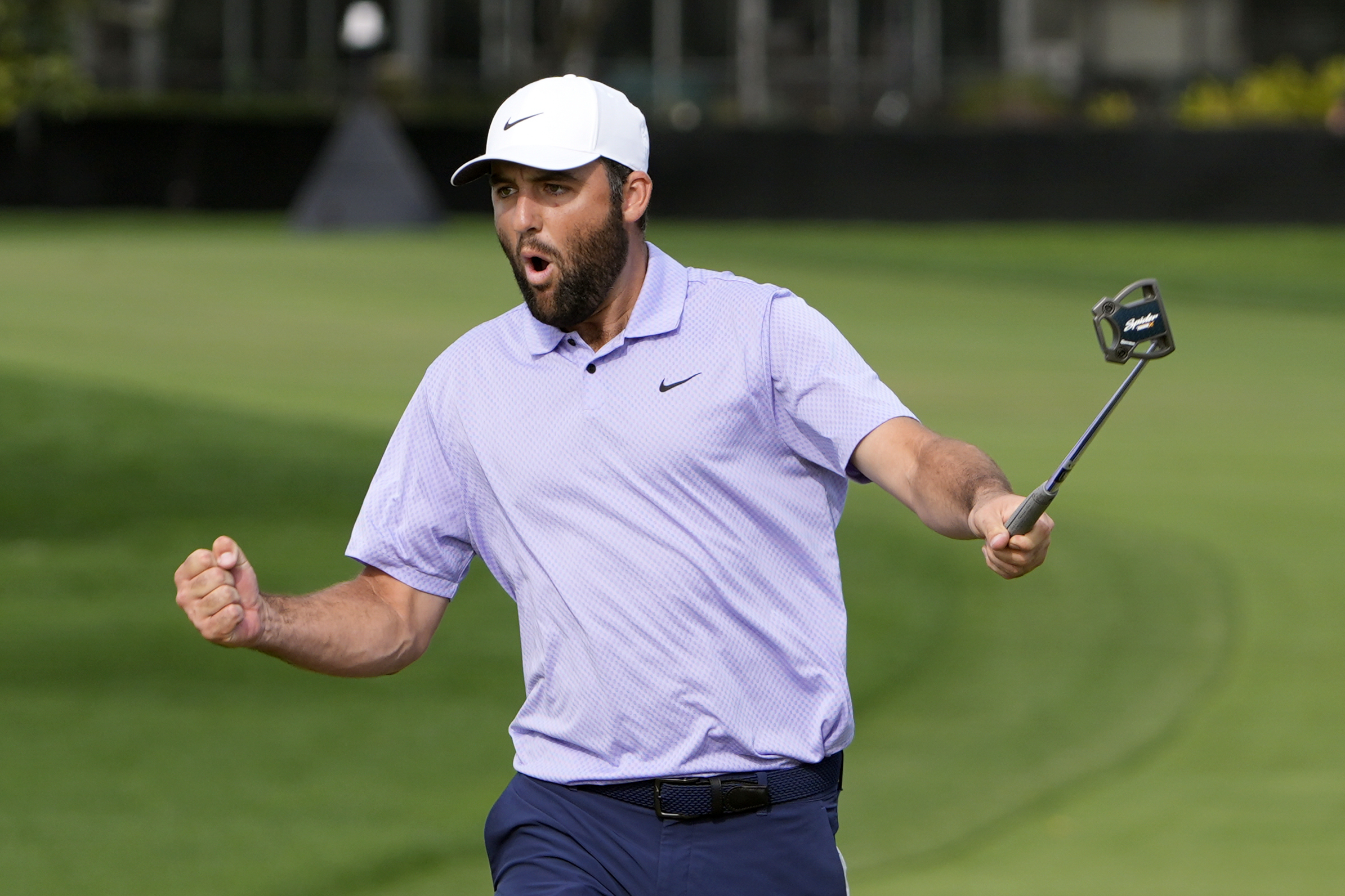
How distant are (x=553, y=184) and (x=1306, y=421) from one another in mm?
12124

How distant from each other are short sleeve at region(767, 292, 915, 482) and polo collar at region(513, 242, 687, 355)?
0.19 metres

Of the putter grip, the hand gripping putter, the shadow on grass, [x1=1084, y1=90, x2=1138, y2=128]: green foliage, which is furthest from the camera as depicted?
[x1=1084, y1=90, x2=1138, y2=128]: green foliage

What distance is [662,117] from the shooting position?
143ft

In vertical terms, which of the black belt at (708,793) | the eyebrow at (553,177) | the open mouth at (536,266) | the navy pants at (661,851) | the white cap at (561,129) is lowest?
the navy pants at (661,851)

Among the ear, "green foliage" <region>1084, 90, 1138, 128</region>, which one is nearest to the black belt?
the ear

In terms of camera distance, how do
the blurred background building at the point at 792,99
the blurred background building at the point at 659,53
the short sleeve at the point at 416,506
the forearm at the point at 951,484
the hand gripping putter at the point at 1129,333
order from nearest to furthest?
the hand gripping putter at the point at 1129,333
the forearm at the point at 951,484
the short sleeve at the point at 416,506
the blurred background building at the point at 792,99
the blurred background building at the point at 659,53

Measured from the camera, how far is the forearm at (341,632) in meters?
3.92

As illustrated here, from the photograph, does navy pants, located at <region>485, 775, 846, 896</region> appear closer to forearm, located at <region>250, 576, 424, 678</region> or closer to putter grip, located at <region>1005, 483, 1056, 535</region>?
forearm, located at <region>250, 576, 424, 678</region>

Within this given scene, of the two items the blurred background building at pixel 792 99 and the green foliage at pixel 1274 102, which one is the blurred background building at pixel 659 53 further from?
the green foliage at pixel 1274 102

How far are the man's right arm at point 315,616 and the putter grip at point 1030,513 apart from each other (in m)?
1.34

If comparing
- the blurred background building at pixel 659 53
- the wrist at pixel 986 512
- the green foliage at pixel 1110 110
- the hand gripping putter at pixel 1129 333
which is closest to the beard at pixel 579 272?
the wrist at pixel 986 512

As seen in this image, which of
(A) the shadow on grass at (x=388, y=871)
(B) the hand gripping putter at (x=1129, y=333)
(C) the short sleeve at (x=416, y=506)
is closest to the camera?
(B) the hand gripping putter at (x=1129, y=333)

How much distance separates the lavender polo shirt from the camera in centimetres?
381

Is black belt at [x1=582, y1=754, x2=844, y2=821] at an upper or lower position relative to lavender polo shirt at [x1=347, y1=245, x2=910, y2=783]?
lower
